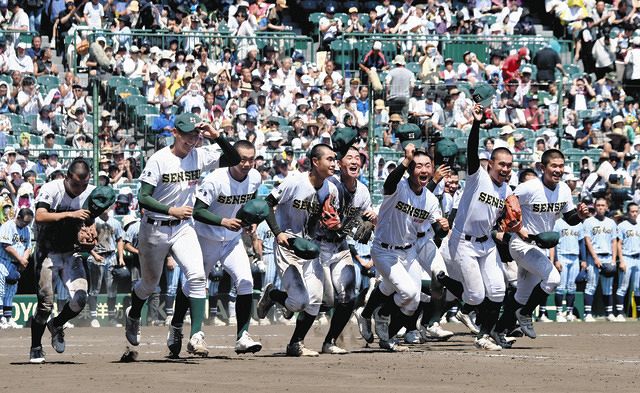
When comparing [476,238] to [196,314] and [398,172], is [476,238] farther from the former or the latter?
[196,314]

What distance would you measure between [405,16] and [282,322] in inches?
378

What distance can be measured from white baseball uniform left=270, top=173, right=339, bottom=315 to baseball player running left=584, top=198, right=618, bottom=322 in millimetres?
10634

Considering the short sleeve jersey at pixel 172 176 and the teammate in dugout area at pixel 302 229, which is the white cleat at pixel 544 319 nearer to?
the teammate in dugout area at pixel 302 229

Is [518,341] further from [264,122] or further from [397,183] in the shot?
[264,122]

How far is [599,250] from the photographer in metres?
24.1

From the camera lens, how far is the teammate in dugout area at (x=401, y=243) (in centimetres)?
1476

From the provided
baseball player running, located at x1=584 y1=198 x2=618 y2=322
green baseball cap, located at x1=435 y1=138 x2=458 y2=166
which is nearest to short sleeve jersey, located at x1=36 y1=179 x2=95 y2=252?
green baseball cap, located at x1=435 y1=138 x2=458 y2=166

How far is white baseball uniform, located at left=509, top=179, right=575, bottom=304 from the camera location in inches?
619

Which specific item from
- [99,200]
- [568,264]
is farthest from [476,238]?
[568,264]

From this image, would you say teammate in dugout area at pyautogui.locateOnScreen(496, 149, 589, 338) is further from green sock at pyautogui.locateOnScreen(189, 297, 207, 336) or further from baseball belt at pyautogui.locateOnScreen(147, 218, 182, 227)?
baseball belt at pyautogui.locateOnScreen(147, 218, 182, 227)

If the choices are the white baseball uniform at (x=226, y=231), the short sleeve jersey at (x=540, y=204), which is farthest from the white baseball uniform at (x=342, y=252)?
the short sleeve jersey at (x=540, y=204)

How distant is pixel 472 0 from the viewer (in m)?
31.8

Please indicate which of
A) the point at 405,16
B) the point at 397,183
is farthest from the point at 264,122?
the point at 397,183

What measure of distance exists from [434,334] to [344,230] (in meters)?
3.21
